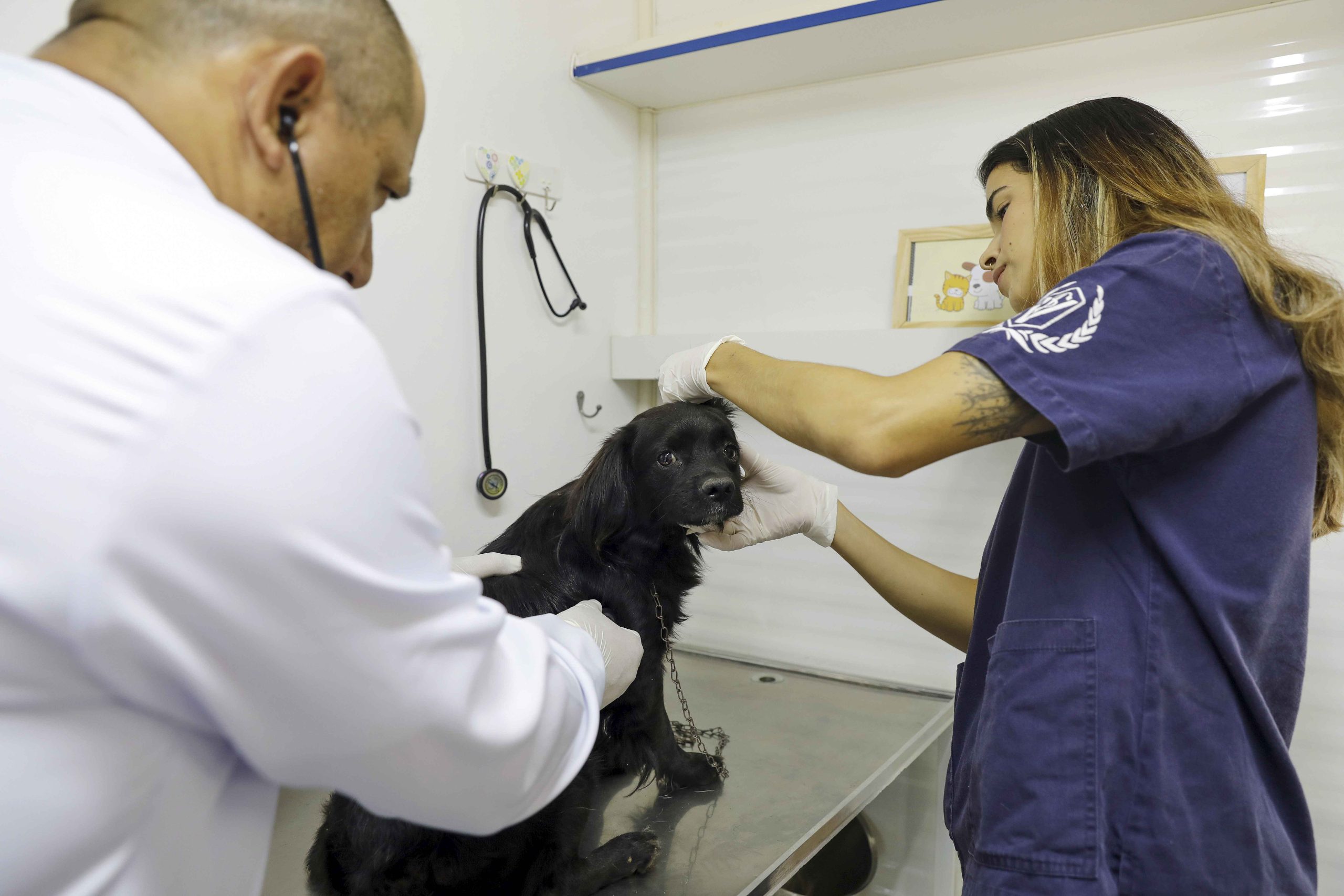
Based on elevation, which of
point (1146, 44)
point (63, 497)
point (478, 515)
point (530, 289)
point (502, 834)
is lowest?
point (502, 834)

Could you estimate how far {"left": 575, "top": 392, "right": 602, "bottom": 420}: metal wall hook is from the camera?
2.13 m

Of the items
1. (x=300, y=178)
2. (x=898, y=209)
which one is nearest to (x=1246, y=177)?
(x=898, y=209)

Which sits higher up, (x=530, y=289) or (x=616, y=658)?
(x=530, y=289)

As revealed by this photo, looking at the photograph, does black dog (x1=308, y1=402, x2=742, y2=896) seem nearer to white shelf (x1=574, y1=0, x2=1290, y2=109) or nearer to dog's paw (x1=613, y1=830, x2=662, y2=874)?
dog's paw (x1=613, y1=830, x2=662, y2=874)

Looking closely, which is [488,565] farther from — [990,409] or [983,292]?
[983,292]

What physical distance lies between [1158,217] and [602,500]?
2.77 ft

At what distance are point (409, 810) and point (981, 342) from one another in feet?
2.18

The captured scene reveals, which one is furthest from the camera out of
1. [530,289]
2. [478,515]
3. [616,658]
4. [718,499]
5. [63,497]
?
[530,289]

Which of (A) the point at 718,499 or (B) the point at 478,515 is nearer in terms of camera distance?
(A) the point at 718,499

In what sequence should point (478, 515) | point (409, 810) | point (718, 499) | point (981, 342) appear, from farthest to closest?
point (478, 515), point (718, 499), point (981, 342), point (409, 810)

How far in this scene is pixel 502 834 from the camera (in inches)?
41.4

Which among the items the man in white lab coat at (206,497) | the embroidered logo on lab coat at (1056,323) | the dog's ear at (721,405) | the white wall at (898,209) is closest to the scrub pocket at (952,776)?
the embroidered logo on lab coat at (1056,323)

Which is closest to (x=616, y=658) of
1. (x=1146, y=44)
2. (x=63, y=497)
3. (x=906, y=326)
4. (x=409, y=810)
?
(x=409, y=810)

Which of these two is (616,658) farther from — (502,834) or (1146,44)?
(1146,44)
